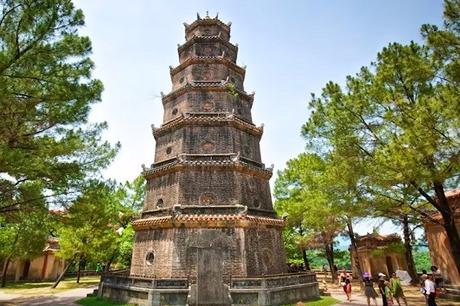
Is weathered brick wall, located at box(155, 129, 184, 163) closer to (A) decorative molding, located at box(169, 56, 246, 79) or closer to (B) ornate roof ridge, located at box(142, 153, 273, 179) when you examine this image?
(B) ornate roof ridge, located at box(142, 153, 273, 179)

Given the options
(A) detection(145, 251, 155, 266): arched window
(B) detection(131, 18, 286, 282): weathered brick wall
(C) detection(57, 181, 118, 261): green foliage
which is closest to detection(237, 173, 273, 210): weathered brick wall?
(B) detection(131, 18, 286, 282): weathered brick wall

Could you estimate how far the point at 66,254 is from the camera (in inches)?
995

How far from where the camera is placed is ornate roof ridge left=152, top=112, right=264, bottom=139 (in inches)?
694

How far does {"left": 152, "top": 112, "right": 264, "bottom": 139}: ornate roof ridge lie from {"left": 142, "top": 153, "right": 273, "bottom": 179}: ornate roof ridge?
209 centimetres

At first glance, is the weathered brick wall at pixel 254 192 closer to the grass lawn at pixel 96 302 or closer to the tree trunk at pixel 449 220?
the grass lawn at pixel 96 302

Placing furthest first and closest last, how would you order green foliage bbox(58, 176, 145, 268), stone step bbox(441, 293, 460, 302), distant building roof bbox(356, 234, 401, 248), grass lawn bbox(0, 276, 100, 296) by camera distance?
1. distant building roof bbox(356, 234, 401, 248)
2. grass lawn bbox(0, 276, 100, 296)
3. stone step bbox(441, 293, 460, 302)
4. green foliage bbox(58, 176, 145, 268)

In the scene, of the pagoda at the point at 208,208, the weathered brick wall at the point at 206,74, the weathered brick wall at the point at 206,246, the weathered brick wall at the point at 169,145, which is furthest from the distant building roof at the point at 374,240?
the weathered brick wall at the point at 169,145

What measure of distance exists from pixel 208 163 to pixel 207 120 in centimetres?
287

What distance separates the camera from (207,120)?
17719 millimetres

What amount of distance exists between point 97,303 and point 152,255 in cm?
324

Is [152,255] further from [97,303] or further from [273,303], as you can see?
[273,303]

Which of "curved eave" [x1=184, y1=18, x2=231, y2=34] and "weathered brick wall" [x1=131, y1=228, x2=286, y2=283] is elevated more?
"curved eave" [x1=184, y1=18, x2=231, y2=34]

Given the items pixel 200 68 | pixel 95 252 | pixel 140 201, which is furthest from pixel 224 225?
pixel 140 201

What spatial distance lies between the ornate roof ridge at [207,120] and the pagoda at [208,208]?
0.20 feet
